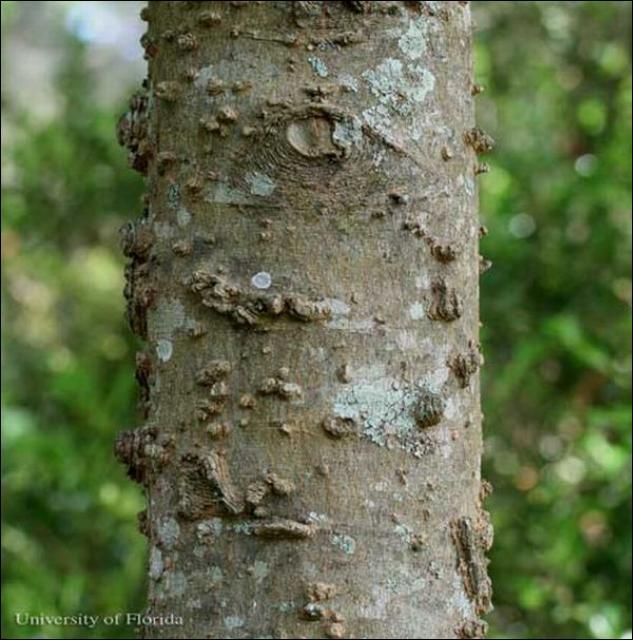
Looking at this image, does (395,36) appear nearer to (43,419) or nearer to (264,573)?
(264,573)

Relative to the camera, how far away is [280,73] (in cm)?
83

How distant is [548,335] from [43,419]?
3.96ft

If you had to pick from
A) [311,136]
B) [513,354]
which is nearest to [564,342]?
[513,354]

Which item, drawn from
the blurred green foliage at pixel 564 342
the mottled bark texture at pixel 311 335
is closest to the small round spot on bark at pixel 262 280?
the mottled bark texture at pixel 311 335

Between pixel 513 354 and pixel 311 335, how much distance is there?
64.7 inches

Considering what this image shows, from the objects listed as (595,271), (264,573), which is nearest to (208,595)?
(264,573)

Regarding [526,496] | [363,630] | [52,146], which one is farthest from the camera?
[52,146]

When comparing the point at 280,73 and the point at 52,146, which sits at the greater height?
the point at 52,146

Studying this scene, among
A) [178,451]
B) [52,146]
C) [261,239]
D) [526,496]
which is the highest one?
[52,146]

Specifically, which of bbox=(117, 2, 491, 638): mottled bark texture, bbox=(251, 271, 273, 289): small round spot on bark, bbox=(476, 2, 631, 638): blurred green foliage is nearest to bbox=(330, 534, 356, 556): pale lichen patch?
bbox=(117, 2, 491, 638): mottled bark texture

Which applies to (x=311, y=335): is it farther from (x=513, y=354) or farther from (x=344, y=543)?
(x=513, y=354)

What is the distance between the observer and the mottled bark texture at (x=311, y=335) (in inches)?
30.9

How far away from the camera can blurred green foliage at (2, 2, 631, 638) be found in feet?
7.37

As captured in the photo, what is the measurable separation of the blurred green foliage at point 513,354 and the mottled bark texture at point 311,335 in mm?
1299
